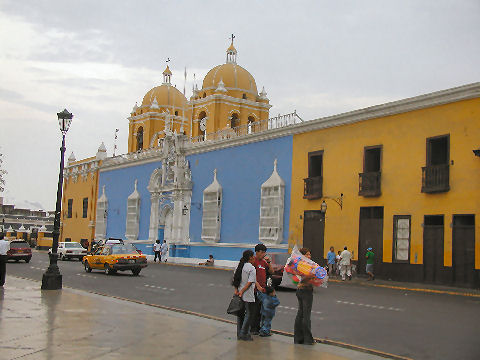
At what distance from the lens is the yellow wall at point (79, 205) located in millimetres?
51781

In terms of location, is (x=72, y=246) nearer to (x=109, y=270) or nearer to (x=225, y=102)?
(x=225, y=102)

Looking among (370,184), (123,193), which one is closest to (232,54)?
(123,193)

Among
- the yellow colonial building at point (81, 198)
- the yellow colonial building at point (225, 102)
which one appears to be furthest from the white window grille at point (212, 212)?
the yellow colonial building at point (81, 198)

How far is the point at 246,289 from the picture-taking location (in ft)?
30.7

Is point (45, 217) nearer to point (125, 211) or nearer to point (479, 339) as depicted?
point (125, 211)

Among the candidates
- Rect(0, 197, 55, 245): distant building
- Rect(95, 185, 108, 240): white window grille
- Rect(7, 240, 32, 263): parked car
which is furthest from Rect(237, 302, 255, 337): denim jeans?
Rect(0, 197, 55, 245): distant building

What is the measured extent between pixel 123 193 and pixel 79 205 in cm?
891

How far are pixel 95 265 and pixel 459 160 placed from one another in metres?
15.2

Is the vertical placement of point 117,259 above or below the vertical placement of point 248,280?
below

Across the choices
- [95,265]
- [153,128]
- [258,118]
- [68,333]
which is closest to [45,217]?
[153,128]

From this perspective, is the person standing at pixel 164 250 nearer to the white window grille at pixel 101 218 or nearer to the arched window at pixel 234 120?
the arched window at pixel 234 120

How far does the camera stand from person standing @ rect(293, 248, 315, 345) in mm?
9273

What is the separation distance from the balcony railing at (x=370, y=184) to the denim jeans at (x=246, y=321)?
17.5m

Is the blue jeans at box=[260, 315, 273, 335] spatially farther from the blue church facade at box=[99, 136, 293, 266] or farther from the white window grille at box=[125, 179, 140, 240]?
the white window grille at box=[125, 179, 140, 240]
